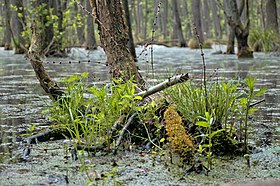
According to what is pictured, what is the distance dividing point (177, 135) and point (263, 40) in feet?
45.0

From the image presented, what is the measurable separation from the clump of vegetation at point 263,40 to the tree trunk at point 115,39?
1150cm

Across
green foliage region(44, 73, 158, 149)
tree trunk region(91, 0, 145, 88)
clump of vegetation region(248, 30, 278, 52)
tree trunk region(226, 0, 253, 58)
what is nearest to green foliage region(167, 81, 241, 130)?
green foliage region(44, 73, 158, 149)

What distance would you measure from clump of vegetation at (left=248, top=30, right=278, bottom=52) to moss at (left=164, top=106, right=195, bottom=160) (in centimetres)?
1232

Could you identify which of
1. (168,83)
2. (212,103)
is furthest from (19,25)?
(212,103)

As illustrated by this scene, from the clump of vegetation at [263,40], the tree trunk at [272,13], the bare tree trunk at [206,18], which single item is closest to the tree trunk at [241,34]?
the clump of vegetation at [263,40]

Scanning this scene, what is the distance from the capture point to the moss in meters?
2.44

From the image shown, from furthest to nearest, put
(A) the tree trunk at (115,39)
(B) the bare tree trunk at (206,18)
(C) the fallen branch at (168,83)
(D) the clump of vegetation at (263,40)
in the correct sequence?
(B) the bare tree trunk at (206,18), (D) the clump of vegetation at (263,40), (A) the tree trunk at (115,39), (C) the fallen branch at (168,83)

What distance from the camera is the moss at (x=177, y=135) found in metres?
2.44

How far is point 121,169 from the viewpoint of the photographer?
2.37m

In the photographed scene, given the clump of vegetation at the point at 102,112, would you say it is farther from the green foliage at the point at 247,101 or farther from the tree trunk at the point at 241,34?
the tree trunk at the point at 241,34

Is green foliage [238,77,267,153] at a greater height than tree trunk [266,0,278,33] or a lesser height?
lesser

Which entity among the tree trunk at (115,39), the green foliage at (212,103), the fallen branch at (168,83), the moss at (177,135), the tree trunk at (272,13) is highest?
the tree trunk at (272,13)

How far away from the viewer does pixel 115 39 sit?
3711 mm

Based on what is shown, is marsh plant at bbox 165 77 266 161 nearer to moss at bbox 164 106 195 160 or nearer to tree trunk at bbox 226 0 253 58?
moss at bbox 164 106 195 160
